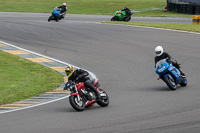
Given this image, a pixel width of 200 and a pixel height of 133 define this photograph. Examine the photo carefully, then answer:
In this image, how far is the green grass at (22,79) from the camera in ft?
42.6

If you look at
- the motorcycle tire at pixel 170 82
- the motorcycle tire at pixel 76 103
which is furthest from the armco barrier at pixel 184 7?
the motorcycle tire at pixel 76 103

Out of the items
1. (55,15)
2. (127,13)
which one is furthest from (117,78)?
(127,13)

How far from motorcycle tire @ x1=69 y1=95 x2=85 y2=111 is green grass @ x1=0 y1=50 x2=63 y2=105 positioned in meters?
2.41

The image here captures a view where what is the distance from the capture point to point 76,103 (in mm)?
10414

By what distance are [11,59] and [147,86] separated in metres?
7.48

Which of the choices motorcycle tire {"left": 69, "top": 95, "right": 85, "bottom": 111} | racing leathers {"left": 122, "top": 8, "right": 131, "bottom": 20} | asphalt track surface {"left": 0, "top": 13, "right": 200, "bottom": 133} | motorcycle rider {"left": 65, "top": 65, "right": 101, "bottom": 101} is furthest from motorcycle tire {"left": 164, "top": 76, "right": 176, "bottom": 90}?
racing leathers {"left": 122, "top": 8, "right": 131, "bottom": 20}

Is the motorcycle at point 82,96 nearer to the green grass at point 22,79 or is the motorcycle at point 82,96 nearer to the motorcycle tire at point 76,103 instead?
the motorcycle tire at point 76,103

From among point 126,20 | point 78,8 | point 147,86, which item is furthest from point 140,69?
point 78,8

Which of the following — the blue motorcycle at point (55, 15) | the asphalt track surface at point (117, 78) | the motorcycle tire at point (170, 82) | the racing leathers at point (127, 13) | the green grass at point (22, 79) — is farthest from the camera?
the racing leathers at point (127, 13)

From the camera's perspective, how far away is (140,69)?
16.5m

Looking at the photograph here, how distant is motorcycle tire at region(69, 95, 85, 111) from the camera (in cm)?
1029

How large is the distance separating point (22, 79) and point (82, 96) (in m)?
4.94

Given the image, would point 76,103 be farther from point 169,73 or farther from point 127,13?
point 127,13

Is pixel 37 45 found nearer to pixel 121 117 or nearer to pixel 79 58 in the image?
pixel 79 58
